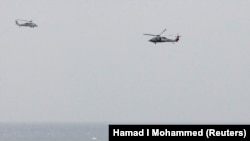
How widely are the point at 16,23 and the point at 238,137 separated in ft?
393

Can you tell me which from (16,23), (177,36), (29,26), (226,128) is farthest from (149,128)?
(16,23)

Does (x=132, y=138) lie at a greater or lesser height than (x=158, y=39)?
lesser

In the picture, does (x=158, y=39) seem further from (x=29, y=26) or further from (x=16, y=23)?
(x=16, y=23)

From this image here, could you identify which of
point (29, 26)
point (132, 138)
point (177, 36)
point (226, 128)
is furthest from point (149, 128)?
Result: point (29, 26)

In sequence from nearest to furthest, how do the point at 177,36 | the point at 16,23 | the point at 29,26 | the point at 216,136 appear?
1. the point at 216,136
2. the point at 177,36
3. the point at 29,26
4. the point at 16,23

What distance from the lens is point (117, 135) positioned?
5838 cm

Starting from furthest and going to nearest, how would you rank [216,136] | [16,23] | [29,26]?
[16,23]
[29,26]
[216,136]

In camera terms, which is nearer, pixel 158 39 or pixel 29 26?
pixel 158 39

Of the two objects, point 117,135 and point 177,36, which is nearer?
point 117,135

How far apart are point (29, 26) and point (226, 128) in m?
108

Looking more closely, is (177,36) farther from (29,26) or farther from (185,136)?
(185,136)

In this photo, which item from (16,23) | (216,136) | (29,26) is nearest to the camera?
(216,136)

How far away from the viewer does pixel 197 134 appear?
57594 mm

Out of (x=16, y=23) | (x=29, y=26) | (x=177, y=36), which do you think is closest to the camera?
(x=177, y=36)
